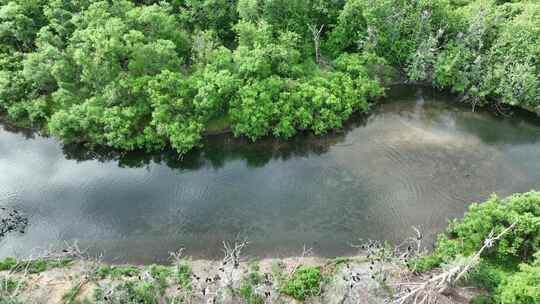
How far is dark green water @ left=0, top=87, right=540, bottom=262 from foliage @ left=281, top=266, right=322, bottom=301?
319 centimetres

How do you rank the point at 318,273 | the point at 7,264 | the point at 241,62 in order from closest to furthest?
the point at 318,273 < the point at 7,264 < the point at 241,62

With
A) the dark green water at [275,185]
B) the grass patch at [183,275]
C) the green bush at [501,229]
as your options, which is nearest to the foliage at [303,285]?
the dark green water at [275,185]

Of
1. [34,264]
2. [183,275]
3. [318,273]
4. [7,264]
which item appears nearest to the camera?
[183,275]

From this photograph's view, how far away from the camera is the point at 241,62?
33.6m

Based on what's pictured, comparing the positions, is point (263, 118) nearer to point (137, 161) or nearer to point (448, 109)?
point (137, 161)

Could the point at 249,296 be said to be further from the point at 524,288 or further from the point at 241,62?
the point at 241,62

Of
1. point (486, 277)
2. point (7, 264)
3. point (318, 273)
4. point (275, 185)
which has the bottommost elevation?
point (7, 264)

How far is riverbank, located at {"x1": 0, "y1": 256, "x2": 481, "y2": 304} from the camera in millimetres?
22531

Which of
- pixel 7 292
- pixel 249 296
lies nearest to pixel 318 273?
pixel 249 296

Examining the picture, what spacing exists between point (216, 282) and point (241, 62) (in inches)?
746

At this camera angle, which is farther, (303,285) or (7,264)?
(7,264)

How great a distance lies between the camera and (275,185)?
31.6m

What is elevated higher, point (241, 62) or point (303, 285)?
point (241, 62)

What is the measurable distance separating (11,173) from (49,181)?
3706mm
